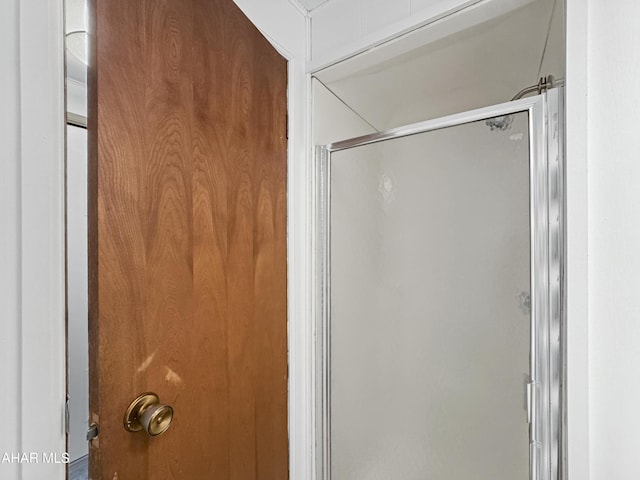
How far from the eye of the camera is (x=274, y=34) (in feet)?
3.26

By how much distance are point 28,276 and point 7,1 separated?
1.26 feet

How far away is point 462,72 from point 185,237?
4.32 ft

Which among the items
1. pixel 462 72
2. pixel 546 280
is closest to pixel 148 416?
pixel 546 280

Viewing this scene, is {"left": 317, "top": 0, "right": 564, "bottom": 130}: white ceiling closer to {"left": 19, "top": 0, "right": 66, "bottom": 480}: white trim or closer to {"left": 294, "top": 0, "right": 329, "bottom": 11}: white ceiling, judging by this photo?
{"left": 294, "top": 0, "right": 329, "bottom": 11}: white ceiling

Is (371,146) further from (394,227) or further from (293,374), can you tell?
(293,374)

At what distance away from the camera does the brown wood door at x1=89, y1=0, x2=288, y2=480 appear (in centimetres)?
55

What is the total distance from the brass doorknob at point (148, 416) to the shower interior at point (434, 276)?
0.63 metres

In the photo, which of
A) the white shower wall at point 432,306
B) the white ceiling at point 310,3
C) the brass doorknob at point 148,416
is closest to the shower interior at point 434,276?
the white shower wall at point 432,306

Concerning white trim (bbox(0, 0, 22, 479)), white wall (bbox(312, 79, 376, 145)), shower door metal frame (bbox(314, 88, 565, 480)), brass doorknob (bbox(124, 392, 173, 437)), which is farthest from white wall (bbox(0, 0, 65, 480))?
shower door metal frame (bbox(314, 88, 565, 480))

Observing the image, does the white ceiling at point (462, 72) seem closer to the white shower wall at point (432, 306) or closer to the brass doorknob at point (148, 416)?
the white shower wall at point (432, 306)

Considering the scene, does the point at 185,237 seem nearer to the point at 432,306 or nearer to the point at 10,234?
the point at 10,234
